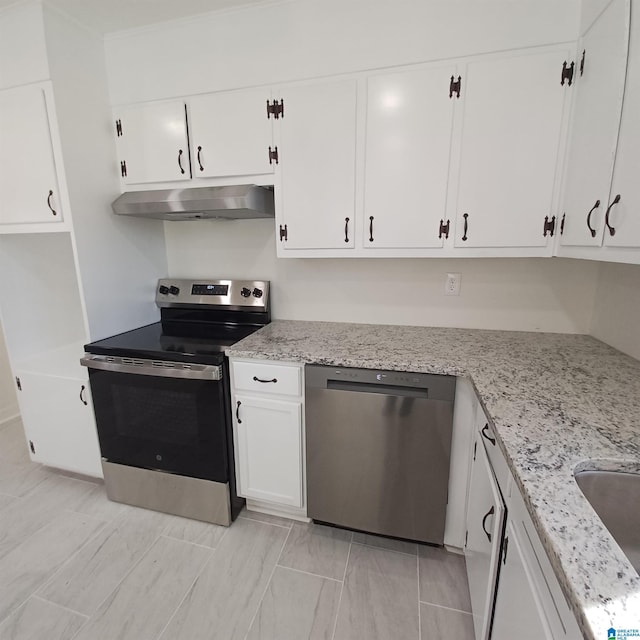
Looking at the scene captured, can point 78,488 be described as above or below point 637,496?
below

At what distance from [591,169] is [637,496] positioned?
110 cm

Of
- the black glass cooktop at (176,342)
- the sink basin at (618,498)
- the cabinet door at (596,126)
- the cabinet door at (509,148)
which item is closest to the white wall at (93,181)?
the black glass cooktop at (176,342)

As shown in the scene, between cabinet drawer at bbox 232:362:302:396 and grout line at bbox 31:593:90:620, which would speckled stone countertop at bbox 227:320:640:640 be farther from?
Answer: grout line at bbox 31:593:90:620

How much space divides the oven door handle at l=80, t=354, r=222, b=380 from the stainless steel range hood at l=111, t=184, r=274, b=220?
77cm

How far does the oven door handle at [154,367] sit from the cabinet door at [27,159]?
29.6 inches

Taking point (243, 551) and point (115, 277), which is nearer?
point (243, 551)

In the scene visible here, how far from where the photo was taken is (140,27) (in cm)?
176

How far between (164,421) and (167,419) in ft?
0.07

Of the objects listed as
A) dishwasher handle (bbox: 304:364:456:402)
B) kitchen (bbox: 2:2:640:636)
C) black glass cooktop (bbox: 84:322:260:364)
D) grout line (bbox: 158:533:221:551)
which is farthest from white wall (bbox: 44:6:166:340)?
dishwasher handle (bbox: 304:364:456:402)

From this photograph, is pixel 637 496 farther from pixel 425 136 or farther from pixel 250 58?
pixel 250 58

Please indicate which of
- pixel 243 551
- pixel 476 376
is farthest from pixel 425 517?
pixel 243 551

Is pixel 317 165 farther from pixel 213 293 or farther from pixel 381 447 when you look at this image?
pixel 381 447

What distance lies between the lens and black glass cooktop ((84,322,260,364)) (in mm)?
1642

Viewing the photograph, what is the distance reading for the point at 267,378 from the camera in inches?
63.9
